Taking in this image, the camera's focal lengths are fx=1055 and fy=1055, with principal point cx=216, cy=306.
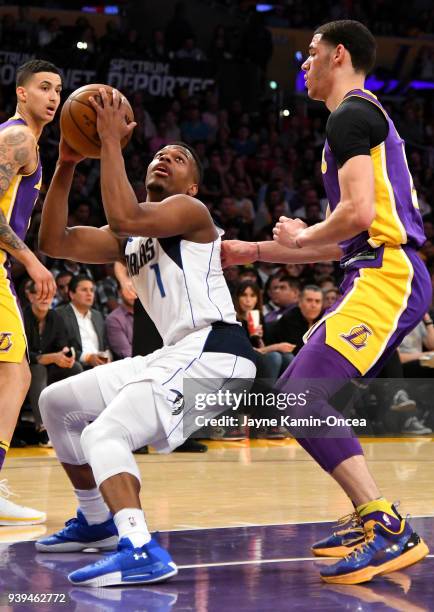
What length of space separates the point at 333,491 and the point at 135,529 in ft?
9.57

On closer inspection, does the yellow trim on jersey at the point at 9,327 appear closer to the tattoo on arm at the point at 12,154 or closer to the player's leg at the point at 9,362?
the player's leg at the point at 9,362

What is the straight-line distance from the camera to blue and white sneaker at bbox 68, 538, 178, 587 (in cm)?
411

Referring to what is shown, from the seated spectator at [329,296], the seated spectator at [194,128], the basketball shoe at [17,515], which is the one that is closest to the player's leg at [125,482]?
the basketball shoe at [17,515]

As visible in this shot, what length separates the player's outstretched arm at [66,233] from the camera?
5.01 metres

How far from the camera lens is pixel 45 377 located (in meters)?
9.56

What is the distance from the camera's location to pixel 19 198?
570cm

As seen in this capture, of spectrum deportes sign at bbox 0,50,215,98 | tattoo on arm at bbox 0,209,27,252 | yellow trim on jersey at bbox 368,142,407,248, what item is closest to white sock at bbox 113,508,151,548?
yellow trim on jersey at bbox 368,142,407,248

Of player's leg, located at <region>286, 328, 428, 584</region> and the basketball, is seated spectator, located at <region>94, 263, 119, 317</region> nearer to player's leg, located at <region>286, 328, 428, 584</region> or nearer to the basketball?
the basketball

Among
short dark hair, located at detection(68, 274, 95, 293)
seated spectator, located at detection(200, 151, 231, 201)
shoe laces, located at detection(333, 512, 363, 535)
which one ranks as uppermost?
seated spectator, located at detection(200, 151, 231, 201)

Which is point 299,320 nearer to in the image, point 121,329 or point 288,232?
point 121,329

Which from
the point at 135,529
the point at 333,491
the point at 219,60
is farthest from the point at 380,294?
the point at 219,60

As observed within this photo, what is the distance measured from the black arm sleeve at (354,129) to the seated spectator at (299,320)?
611 centimetres

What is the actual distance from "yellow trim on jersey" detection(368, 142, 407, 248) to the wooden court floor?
6.43ft

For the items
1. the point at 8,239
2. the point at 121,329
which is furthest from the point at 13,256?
the point at 121,329
